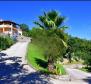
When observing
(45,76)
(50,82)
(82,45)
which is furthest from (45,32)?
(82,45)

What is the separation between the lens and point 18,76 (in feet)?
93.4

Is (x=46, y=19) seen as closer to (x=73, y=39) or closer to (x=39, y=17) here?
(x=39, y=17)

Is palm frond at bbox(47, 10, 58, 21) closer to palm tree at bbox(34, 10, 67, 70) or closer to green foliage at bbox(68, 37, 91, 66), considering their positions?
palm tree at bbox(34, 10, 67, 70)

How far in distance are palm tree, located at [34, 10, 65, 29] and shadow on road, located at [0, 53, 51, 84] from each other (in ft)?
21.2

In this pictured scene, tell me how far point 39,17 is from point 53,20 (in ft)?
6.19

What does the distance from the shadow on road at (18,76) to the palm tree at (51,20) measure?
6.45 m

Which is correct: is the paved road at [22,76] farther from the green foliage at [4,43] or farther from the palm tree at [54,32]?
the green foliage at [4,43]

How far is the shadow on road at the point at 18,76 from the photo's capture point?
86.7 ft

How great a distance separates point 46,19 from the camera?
111 ft

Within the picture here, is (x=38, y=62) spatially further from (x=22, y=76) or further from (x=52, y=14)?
(x=22, y=76)

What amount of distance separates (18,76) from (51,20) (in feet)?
30.7

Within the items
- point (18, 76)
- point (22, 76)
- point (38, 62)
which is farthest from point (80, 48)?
point (18, 76)

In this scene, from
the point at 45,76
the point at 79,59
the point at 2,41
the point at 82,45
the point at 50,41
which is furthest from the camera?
the point at 82,45

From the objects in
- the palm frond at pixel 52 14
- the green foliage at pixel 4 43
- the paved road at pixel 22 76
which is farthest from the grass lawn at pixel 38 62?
the green foliage at pixel 4 43
